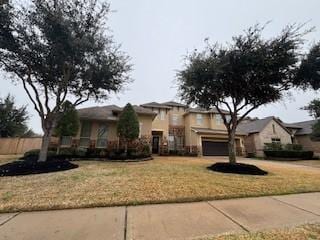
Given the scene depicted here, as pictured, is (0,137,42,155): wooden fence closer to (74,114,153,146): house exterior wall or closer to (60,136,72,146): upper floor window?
(60,136,72,146): upper floor window

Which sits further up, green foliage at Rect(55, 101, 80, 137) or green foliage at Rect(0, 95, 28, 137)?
green foliage at Rect(0, 95, 28, 137)

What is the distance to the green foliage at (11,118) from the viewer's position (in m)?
23.5

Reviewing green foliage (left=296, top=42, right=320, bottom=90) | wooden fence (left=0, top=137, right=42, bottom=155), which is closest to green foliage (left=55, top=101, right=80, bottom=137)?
wooden fence (left=0, top=137, right=42, bottom=155)

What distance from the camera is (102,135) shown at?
688 inches

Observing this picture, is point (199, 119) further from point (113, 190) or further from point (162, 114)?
point (113, 190)

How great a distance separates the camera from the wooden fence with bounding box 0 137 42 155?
19.5 meters

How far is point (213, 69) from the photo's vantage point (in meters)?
10.2

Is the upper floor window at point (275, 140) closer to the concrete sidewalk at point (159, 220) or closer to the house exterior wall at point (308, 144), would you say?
the house exterior wall at point (308, 144)

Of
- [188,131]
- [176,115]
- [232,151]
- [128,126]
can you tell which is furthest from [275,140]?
[128,126]

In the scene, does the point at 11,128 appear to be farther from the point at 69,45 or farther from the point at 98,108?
the point at 69,45

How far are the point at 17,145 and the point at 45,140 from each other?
1185 centimetres

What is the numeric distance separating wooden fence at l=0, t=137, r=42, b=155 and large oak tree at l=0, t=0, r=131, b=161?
939cm

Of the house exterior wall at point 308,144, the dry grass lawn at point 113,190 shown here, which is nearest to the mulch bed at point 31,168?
the dry grass lawn at point 113,190

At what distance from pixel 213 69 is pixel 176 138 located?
16172 millimetres
